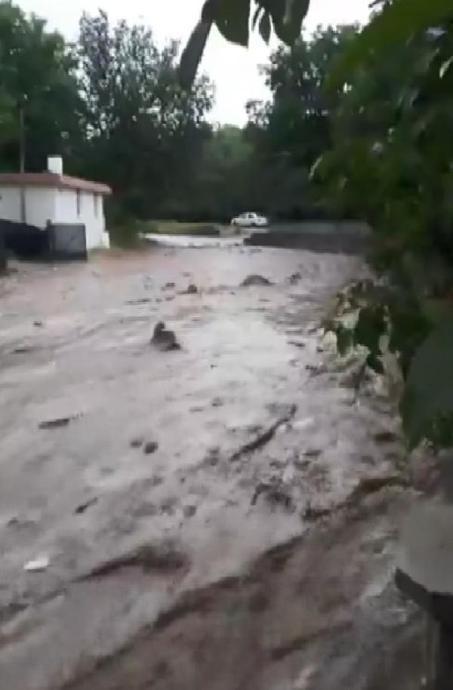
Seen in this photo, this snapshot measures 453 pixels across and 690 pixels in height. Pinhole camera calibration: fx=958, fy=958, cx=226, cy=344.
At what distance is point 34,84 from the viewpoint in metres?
28.3

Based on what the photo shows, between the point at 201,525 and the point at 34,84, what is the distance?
27.3m

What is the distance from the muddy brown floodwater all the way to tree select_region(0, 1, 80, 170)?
22.7m

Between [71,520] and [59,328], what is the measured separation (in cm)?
527

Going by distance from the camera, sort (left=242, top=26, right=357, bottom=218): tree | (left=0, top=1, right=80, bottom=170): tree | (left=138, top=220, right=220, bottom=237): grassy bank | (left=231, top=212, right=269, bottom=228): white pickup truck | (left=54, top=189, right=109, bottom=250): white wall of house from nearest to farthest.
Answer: (left=242, top=26, right=357, bottom=218): tree
(left=54, top=189, right=109, bottom=250): white wall of house
(left=0, top=1, right=80, bottom=170): tree
(left=138, top=220, right=220, bottom=237): grassy bank
(left=231, top=212, right=269, bottom=228): white pickup truck

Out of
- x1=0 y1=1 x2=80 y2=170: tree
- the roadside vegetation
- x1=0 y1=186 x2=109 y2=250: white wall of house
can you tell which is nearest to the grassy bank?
x1=0 y1=1 x2=80 y2=170: tree

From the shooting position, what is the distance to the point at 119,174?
3186 cm

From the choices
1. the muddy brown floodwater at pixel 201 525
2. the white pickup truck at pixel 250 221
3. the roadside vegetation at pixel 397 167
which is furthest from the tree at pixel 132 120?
the roadside vegetation at pixel 397 167

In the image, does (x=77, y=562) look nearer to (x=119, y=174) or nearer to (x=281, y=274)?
(x=281, y=274)

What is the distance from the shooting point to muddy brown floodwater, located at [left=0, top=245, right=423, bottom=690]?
202 cm

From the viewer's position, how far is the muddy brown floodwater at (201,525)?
6.64 feet

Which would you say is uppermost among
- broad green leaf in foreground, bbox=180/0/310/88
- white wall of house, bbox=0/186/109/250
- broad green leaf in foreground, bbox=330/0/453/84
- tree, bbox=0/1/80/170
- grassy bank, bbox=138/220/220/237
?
tree, bbox=0/1/80/170

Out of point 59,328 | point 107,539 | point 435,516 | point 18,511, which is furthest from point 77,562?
point 59,328

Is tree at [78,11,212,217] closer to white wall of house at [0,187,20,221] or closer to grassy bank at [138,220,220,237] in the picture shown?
grassy bank at [138,220,220,237]

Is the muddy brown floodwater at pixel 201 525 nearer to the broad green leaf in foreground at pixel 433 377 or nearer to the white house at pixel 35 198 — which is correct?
the broad green leaf in foreground at pixel 433 377
